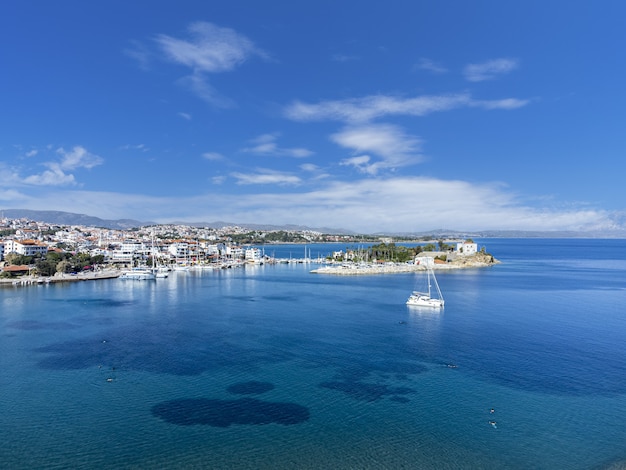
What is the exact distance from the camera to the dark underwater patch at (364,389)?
13.7 meters

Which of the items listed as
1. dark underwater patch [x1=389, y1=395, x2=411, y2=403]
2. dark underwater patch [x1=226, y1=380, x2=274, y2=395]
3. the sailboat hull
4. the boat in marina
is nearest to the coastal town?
the boat in marina

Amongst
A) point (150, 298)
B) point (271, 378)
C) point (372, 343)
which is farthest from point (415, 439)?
point (150, 298)

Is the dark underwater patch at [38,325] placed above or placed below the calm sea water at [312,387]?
above

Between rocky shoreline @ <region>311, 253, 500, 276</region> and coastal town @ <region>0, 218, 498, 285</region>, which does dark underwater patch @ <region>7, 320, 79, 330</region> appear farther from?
rocky shoreline @ <region>311, 253, 500, 276</region>

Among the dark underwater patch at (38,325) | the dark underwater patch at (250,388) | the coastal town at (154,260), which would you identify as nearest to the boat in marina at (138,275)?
the coastal town at (154,260)

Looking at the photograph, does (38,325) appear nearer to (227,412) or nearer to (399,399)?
(227,412)

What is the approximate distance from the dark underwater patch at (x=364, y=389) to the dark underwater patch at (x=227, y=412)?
6.36 feet

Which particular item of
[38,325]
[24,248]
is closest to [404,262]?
[38,325]

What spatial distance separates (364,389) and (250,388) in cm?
399

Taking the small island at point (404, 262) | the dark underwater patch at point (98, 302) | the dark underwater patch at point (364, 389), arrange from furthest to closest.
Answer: the small island at point (404, 262) < the dark underwater patch at point (98, 302) < the dark underwater patch at point (364, 389)

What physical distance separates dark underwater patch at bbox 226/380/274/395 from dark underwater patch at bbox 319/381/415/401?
1.95 m

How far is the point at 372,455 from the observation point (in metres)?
10.2

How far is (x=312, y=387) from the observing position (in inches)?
569

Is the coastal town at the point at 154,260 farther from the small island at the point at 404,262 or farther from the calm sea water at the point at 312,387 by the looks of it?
the calm sea water at the point at 312,387
